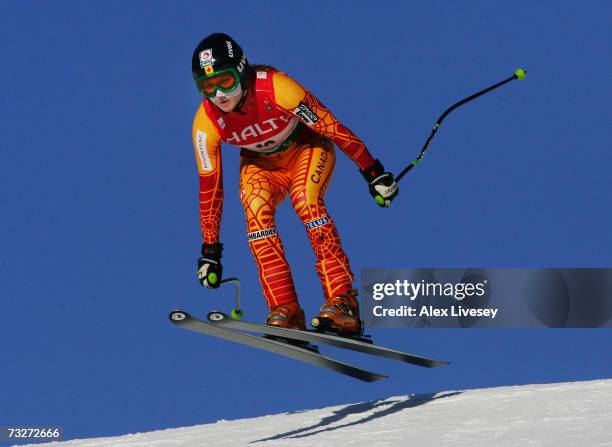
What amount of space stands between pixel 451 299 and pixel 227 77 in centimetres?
590

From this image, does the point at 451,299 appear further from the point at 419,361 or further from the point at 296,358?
the point at 296,358

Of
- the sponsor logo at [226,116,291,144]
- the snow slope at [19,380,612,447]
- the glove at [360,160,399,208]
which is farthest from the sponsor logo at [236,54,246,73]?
the snow slope at [19,380,612,447]

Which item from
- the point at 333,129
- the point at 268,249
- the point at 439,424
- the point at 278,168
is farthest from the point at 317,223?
the point at 439,424

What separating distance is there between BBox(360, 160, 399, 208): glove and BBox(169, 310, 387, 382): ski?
53.3 inches

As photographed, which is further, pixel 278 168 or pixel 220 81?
pixel 278 168

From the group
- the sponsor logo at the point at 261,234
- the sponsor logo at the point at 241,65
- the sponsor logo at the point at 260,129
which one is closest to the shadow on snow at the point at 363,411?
the sponsor logo at the point at 261,234

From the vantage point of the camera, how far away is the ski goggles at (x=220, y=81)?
344 inches

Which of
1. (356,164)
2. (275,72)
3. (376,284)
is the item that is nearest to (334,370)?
→ (356,164)

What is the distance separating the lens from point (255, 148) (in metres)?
9.22

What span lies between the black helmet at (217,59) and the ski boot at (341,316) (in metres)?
1.89

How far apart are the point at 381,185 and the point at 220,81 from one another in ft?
5.07

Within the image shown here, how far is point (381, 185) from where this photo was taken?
359 inches

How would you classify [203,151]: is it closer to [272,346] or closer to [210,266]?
[210,266]

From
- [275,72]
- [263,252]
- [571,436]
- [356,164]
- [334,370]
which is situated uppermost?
[275,72]
